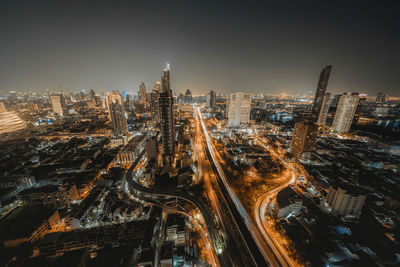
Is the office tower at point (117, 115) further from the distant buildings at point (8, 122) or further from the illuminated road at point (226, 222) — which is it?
the illuminated road at point (226, 222)

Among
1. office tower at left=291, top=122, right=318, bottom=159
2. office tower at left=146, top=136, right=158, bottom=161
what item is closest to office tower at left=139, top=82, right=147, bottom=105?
office tower at left=146, top=136, right=158, bottom=161

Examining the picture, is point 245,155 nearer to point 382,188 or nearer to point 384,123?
point 382,188

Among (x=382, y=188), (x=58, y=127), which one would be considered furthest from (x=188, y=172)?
(x=58, y=127)

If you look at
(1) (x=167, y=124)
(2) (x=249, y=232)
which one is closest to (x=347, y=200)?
(2) (x=249, y=232)

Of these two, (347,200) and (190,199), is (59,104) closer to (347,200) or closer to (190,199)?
(190,199)

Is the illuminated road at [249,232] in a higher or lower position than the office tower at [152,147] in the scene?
lower

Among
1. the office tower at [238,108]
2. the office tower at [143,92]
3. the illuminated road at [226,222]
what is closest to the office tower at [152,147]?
the illuminated road at [226,222]
